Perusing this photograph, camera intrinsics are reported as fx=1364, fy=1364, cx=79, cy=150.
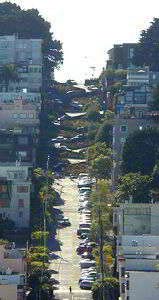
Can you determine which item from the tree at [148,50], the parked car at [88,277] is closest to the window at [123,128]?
the tree at [148,50]

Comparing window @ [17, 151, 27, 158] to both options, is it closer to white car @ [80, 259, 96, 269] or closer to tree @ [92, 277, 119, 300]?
white car @ [80, 259, 96, 269]

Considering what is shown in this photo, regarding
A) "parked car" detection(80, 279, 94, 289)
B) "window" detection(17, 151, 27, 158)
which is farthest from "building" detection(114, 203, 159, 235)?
"window" detection(17, 151, 27, 158)

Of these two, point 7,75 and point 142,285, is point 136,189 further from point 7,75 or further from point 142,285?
point 7,75

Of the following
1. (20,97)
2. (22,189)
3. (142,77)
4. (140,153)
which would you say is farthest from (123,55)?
(22,189)

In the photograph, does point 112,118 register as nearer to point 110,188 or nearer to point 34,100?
point 34,100

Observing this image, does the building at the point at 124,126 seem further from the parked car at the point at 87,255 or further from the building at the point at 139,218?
the building at the point at 139,218
